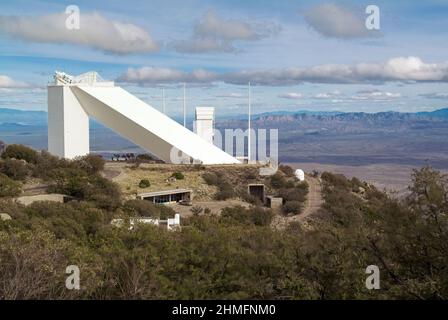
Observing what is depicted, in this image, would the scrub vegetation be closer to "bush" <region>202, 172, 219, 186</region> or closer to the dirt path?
the dirt path

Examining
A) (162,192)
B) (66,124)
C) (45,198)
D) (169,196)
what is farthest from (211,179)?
(45,198)

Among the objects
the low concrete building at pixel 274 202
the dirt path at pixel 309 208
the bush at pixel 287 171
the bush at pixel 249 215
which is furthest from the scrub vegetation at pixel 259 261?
the bush at pixel 287 171

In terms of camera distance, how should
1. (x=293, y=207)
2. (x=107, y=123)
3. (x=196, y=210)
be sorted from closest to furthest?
(x=196, y=210) → (x=293, y=207) → (x=107, y=123)

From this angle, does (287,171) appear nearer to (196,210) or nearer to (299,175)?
(299,175)

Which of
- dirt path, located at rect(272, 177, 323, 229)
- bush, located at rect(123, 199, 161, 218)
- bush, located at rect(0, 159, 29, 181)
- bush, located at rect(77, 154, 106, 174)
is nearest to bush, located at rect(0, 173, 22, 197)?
bush, located at rect(0, 159, 29, 181)

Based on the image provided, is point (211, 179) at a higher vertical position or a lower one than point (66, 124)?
lower

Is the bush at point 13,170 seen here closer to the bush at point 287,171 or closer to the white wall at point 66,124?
the white wall at point 66,124

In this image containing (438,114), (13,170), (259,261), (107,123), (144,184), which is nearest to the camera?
(259,261)
